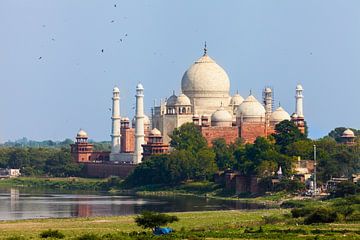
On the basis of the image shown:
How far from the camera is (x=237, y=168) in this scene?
265 feet

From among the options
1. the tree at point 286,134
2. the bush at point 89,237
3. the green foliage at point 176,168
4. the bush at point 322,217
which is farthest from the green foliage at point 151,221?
the tree at point 286,134

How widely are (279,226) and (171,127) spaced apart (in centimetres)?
4764

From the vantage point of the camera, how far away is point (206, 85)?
96250 mm

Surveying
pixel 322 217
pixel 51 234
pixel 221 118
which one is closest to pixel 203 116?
pixel 221 118

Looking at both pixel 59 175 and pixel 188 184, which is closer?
pixel 188 184

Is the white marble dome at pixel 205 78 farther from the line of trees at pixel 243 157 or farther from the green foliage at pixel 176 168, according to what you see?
the green foliage at pixel 176 168

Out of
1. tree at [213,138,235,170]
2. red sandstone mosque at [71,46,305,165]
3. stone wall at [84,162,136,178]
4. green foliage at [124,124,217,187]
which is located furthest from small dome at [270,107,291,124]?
stone wall at [84,162,136,178]

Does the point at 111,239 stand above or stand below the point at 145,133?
below

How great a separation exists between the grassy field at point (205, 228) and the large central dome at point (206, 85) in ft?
119

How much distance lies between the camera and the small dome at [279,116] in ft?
318

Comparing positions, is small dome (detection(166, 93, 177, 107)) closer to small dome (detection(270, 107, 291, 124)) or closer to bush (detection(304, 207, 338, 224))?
small dome (detection(270, 107, 291, 124))

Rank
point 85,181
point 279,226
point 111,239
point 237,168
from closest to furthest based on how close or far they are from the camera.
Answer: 1. point 111,239
2. point 279,226
3. point 237,168
4. point 85,181

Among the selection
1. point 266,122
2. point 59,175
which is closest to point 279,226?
point 266,122

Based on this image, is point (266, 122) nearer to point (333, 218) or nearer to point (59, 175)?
point (59, 175)
